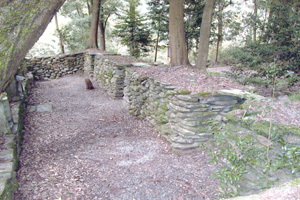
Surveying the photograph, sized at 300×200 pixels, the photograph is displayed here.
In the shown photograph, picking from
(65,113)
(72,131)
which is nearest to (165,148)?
(72,131)

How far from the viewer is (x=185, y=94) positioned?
3.84m

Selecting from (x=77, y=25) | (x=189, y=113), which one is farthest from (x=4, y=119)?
(x=77, y=25)

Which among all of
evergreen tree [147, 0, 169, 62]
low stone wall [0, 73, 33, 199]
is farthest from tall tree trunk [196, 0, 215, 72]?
evergreen tree [147, 0, 169, 62]

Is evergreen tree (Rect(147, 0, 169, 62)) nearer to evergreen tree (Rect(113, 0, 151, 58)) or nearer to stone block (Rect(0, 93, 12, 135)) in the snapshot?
evergreen tree (Rect(113, 0, 151, 58))

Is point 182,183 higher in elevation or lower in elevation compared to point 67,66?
lower

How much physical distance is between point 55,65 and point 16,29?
948 centimetres

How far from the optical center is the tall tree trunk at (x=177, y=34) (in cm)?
538

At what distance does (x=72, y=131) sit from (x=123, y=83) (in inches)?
111

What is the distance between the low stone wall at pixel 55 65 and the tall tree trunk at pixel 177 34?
676cm

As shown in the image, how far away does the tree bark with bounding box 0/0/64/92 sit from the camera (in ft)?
5.61

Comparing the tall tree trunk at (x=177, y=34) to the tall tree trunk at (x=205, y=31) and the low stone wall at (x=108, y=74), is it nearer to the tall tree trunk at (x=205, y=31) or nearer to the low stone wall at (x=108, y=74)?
the tall tree trunk at (x=205, y=31)

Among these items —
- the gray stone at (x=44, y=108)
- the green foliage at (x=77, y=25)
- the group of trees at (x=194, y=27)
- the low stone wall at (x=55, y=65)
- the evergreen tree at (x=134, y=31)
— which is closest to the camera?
the group of trees at (x=194, y=27)

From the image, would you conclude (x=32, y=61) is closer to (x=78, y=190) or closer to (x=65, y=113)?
(x=65, y=113)

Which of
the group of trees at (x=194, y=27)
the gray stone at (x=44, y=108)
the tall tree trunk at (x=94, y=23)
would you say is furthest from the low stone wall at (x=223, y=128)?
the tall tree trunk at (x=94, y=23)
